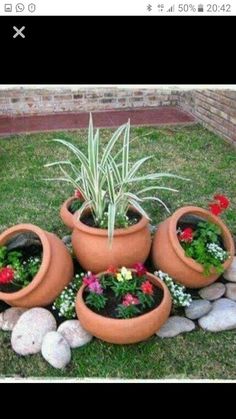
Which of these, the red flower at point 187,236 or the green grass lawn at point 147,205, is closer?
the green grass lawn at point 147,205

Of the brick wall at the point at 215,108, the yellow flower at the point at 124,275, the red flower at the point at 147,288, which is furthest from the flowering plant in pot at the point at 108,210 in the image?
the brick wall at the point at 215,108

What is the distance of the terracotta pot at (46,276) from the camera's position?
186 cm

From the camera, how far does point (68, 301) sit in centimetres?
194

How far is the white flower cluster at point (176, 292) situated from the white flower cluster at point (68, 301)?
37cm

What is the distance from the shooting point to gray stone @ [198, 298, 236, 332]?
1.91 m

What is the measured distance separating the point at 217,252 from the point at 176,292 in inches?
9.9

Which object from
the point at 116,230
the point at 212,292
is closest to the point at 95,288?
the point at 116,230

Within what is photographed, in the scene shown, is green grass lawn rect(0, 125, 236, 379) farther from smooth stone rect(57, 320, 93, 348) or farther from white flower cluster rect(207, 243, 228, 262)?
white flower cluster rect(207, 243, 228, 262)

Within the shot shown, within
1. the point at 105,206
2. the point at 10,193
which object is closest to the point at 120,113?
the point at 10,193

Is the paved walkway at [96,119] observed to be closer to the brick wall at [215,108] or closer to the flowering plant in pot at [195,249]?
the brick wall at [215,108]

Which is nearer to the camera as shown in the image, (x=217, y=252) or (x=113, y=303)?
(x=113, y=303)

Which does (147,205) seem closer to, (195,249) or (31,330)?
(195,249)

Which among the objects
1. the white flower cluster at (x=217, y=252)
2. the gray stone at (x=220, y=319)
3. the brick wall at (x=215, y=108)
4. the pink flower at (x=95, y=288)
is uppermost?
the brick wall at (x=215, y=108)

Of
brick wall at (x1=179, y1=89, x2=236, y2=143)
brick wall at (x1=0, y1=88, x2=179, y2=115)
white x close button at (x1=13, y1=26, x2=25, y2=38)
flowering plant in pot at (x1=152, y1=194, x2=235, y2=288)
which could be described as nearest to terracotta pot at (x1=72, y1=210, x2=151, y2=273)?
flowering plant in pot at (x1=152, y1=194, x2=235, y2=288)
